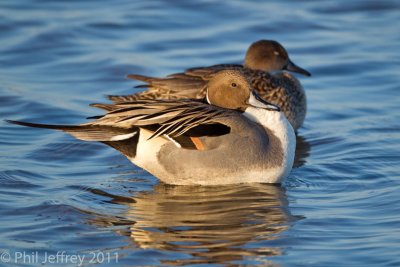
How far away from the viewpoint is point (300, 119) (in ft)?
28.2

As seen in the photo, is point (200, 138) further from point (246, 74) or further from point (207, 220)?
point (246, 74)

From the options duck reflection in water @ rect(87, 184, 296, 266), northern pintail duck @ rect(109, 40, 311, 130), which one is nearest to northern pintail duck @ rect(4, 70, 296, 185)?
duck reflection in water @ rect(87, 184, 296, 266)

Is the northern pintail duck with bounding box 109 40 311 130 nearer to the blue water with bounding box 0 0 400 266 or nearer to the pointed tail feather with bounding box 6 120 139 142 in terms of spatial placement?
the blue water with bounding box 0 0 400 266

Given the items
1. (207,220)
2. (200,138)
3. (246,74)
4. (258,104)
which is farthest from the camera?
(246,74)

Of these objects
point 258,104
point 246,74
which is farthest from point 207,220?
point 246,74

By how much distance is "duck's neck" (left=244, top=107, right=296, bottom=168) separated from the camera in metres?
6.69

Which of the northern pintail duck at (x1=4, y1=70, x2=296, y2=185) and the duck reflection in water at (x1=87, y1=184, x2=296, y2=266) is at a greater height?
the northern pintail duck at (x1=4, y1=70, x2=296, y2=185)

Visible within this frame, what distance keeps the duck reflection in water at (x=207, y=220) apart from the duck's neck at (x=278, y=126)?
0.27 m

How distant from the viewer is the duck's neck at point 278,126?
21.9 feet

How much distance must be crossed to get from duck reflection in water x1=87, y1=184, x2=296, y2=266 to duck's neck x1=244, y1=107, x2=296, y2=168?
27cm

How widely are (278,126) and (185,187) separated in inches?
31.6

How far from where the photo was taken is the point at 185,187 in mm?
6781

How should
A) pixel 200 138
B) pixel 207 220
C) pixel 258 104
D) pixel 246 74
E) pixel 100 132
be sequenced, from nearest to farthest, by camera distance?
pixel 207 220
pixel 200 138
pixel 100 132
pixel 258 104
pixel 246 74

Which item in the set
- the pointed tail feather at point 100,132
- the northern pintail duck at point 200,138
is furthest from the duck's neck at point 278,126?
the pointed tail feather at point 100,132
